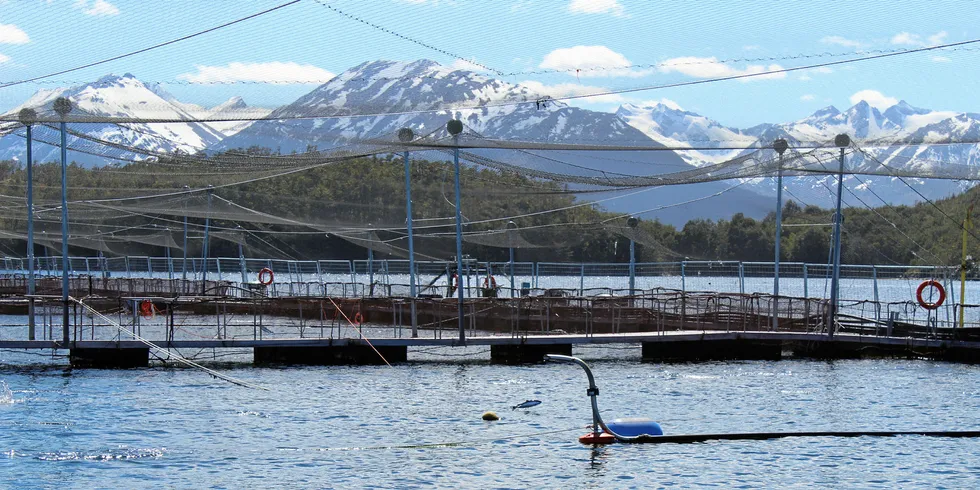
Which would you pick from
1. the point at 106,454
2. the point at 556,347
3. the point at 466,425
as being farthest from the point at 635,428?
the point at 556,347

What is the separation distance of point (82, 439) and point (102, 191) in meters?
21.7

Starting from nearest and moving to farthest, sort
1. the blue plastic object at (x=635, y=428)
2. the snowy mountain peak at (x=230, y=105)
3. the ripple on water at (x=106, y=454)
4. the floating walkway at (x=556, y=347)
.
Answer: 1. the ripple on water at (x=106, y=454)
2. the blue plastic object at (x=635, y=428)
3. the snowy mountain peak at (x=230, y=105)
4. the floating walkway at (x=556, y=347)

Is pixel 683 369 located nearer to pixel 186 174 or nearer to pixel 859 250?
pixel 186 174

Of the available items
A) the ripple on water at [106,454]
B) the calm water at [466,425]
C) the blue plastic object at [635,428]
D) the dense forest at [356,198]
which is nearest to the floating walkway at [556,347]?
the calm water at [466,425]

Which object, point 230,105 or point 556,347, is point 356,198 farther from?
point 230,105

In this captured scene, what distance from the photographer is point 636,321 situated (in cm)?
3653

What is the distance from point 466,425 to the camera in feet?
70.7

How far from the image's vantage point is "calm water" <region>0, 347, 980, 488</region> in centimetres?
1731

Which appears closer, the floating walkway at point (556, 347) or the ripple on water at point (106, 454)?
the ripple on water at point (106, 454)

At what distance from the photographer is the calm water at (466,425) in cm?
1731

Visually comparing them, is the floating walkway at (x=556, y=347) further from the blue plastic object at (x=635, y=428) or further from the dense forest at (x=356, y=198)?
the blue plastic object at (x=635, y=428)

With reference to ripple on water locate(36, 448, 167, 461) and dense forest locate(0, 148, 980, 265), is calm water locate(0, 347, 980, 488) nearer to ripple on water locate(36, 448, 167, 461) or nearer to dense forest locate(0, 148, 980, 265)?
ripple on water locate(36, 448, 167, 461)

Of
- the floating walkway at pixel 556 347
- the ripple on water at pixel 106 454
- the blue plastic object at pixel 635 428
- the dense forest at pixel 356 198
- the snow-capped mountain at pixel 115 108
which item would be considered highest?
the snow-capped mountain at pixel 115 108

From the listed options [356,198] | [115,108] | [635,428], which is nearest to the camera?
[635,428]
